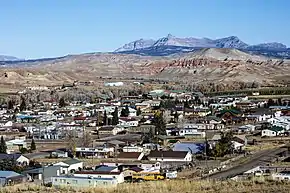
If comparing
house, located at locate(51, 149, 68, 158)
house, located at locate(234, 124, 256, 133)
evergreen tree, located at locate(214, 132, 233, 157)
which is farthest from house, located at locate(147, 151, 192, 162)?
house, located at locate(234, 124, 256, 133)

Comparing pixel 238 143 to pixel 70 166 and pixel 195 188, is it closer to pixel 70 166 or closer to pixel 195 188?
pixel 70 166

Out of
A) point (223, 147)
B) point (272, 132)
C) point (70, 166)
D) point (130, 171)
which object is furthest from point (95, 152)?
point (272, 132)

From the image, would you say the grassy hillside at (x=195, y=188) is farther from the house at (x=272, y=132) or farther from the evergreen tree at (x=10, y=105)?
the evergreen tree at (x=10, y=105)

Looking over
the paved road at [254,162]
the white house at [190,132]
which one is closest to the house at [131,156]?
the paved road at [254,162]

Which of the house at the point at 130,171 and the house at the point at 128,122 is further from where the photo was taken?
the house at the point at 128,122

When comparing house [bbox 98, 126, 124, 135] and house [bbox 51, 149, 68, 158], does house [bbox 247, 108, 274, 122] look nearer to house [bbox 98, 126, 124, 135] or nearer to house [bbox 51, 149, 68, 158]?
house [bbox 98, 126, 124, 135]

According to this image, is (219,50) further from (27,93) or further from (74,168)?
(74,168)

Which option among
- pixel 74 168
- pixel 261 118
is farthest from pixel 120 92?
pixel 74 168
